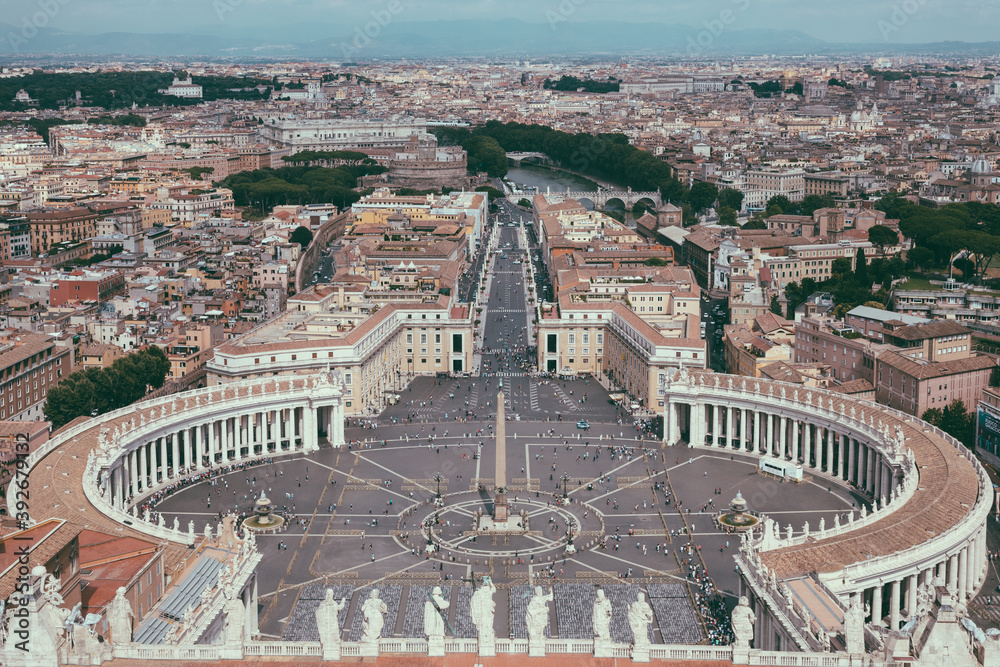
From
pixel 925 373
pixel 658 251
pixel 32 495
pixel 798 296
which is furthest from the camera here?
pixel 658 251

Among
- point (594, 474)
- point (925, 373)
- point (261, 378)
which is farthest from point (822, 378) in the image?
point (261, 378)

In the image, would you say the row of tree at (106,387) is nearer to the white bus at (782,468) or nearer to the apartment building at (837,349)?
the white bus at (782,468)

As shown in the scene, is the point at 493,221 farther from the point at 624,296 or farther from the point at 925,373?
the point at 925,373

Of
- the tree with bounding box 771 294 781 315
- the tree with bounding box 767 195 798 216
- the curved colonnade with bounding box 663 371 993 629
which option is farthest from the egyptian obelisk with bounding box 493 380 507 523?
the tree with bounding box 767 195 798 216

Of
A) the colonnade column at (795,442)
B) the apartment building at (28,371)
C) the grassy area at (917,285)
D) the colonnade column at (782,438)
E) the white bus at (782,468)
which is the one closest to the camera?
the white bus at (782,468)

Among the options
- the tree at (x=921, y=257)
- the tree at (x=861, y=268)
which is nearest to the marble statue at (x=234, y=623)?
the tree at (x=861, y=268)

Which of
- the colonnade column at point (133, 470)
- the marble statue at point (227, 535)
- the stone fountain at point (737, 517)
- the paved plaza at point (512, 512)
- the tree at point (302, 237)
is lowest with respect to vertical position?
the paved plaza at point (512, 512)
